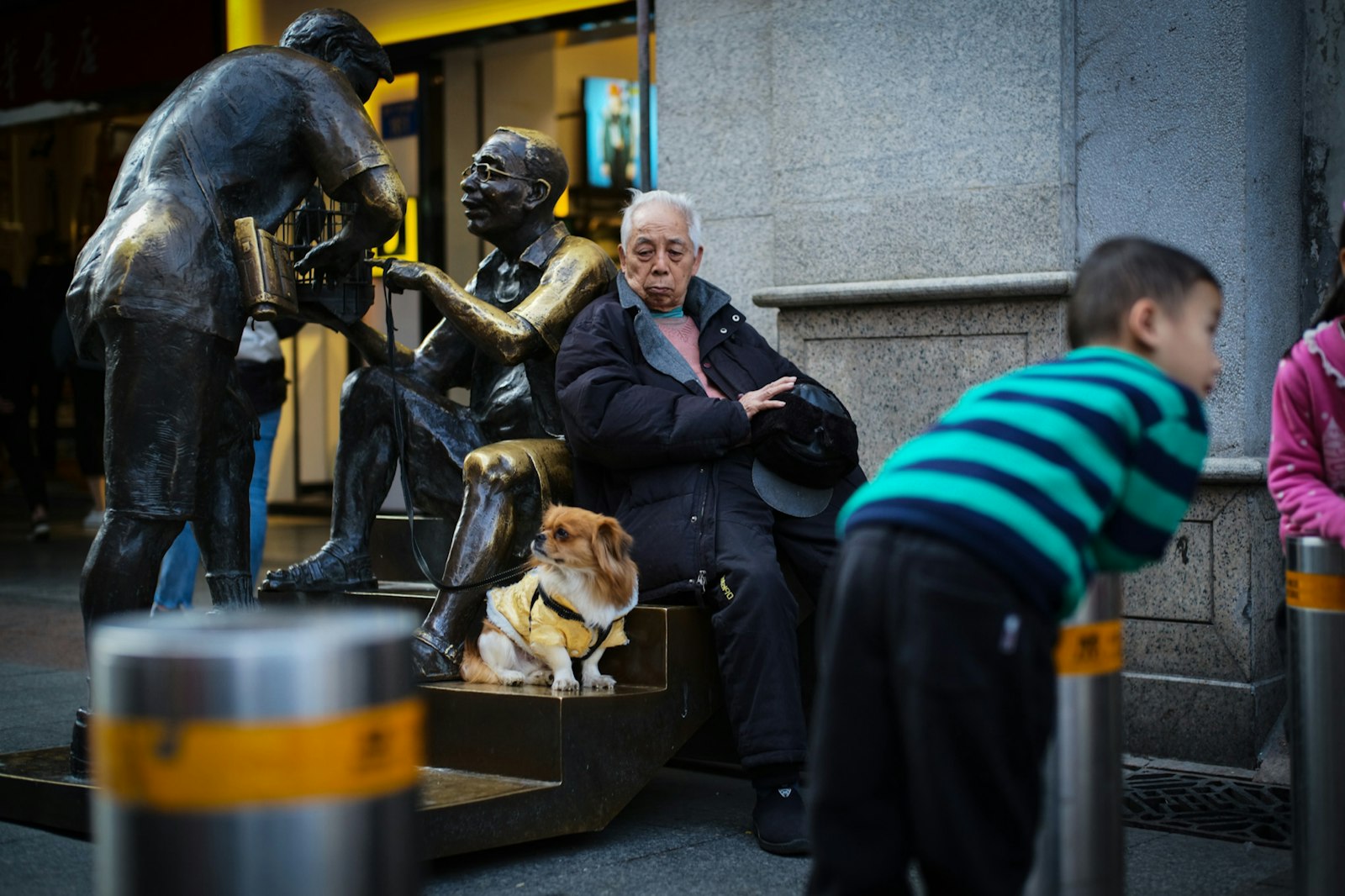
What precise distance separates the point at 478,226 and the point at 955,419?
2.81m

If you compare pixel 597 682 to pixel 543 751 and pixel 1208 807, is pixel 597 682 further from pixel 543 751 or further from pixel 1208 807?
pixel 1208 807

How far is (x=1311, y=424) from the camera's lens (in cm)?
344

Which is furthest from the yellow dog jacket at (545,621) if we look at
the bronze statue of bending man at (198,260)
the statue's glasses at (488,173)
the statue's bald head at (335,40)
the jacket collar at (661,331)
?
the statue's bald head at (335,40)

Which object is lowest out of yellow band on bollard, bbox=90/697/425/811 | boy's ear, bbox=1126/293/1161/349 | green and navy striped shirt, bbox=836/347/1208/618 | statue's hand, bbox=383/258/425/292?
yellow band on bollard, bbox=90/697/425/811

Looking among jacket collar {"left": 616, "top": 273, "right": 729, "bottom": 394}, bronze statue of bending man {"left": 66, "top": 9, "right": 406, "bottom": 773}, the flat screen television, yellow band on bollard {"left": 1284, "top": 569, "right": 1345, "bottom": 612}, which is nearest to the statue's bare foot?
bronze statue of bending man {"left": 66, "top": 9, "right": 406, "bottom": 773}

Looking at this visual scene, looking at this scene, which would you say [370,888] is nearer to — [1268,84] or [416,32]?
[1268,84]

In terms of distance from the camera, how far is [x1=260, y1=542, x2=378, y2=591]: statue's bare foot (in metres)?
4.86

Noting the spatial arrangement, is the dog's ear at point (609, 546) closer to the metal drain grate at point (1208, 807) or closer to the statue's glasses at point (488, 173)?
the statue's glasses at point (488, 173)

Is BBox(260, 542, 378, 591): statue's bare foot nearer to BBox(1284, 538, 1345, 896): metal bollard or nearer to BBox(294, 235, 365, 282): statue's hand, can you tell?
BBox(294, 235, 365, 282): statue's hand

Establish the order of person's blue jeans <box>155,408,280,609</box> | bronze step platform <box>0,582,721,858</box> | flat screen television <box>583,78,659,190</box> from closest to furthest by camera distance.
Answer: bronze step platform <box>0,582,721,858</box>
person's blue jeans <box>155,408,280,609</box>
flat screen television <box>583,78,659,190</box>

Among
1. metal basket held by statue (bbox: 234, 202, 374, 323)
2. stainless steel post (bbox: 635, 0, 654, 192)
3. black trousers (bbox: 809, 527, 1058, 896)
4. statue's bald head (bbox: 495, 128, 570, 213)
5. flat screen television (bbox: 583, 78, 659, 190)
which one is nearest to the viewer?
black trousers (bbox: 809, 527, 1058, 896)

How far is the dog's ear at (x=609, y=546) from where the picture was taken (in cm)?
409

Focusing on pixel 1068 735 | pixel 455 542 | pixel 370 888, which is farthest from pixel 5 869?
pixel 1068 735

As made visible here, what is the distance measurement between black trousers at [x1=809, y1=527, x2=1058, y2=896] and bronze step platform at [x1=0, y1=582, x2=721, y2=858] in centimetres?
161
